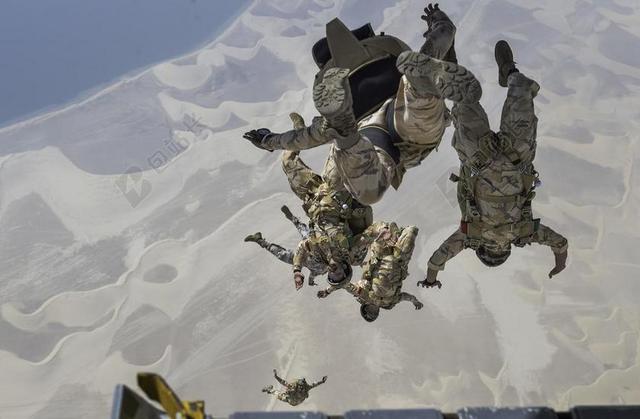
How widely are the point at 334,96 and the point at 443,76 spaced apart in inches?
34.2

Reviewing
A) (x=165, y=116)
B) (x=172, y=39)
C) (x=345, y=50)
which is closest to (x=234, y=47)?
(x=172, y=39)

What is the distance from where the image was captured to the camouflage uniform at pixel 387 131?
551 centimetres

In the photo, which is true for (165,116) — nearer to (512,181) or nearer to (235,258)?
(235,258)

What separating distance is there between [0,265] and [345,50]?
7.96m

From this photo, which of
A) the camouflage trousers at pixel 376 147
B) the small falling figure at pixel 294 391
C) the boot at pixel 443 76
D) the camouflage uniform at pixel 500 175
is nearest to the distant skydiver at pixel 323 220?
the camouflage trousers at pixel 376 147

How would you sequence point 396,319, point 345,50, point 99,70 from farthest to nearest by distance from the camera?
point 99,70, point 396,319, point 345,50

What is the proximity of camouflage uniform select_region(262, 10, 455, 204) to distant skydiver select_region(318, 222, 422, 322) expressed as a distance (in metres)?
0.57

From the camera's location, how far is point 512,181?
5.67m

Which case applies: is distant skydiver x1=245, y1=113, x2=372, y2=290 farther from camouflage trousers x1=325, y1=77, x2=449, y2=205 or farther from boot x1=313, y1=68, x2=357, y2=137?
boot x1=313, y1=68, x2=357, y2=137

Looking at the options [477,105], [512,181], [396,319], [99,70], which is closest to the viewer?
[477,105]

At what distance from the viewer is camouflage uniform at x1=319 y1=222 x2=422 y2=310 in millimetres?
6504

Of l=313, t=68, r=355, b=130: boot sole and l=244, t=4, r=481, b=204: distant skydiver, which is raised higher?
l=313, t=68, r=355, b=130: boot sole

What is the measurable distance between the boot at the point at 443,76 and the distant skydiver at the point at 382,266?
182cm

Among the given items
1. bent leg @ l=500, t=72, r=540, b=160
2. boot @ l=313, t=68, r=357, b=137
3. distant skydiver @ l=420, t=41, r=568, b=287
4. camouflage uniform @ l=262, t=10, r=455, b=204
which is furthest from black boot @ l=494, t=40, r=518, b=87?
boot @ l=313, t=68, r=357, b=137
